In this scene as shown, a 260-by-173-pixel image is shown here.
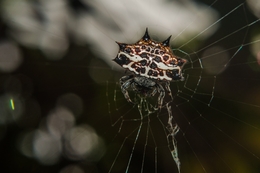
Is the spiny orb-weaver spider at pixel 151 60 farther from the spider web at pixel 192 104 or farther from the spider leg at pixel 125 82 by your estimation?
the spider web at pixel 192 104

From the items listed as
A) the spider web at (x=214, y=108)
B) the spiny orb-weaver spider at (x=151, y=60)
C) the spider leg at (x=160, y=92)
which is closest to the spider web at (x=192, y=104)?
the spider web at (x=214, y=108)

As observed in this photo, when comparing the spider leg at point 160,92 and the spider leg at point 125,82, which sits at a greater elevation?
the spider leg at point 125,82

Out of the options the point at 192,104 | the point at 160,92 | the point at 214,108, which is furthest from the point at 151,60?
the point at 214,108

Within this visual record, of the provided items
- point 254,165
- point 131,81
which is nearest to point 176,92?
point 131,81

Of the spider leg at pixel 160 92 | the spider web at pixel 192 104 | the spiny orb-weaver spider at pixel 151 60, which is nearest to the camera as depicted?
the spiny orb-weaver spider at pixel 151 60

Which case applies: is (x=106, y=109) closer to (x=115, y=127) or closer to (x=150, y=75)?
(x=115, y=127)

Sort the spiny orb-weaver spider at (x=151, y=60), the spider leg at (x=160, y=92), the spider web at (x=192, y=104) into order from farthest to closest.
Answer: the spider web at (x=192, y=104)
the spider leg at (x=160, y=92)
the spiny orb-weaver spider at (x=151, y=60)

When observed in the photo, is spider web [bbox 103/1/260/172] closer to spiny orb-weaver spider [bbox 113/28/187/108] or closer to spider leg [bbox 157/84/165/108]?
spider leg [bbox 157/84/165/108]

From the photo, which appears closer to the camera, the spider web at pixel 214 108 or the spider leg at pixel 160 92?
the spider leg at pixel 160 92

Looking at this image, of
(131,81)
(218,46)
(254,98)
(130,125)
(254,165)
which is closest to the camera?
(131,81)
